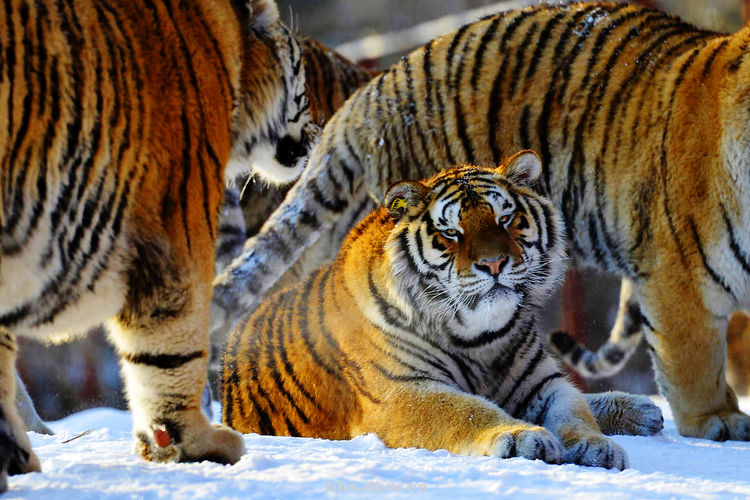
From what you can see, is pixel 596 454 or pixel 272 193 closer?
pixel 596 454

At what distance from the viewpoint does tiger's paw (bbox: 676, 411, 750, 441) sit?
3.43 m

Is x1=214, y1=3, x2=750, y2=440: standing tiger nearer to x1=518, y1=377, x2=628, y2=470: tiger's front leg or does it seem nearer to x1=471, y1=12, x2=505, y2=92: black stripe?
x1=471, y1=12, x2=505, y2=92: black stripe

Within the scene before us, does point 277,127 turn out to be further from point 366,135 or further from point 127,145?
point 366,135

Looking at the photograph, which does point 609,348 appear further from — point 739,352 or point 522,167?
point 739,352

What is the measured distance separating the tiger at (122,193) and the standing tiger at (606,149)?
4.70 ft

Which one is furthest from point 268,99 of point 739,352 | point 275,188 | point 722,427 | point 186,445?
point 739,352

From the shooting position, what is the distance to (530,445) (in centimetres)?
256

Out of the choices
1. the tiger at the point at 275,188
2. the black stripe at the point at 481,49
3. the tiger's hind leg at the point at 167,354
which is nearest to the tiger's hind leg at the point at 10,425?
the tiger's hind leg at the point at 167,354

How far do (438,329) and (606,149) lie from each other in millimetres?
1215

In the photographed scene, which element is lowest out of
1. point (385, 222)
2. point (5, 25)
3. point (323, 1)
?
point (385, 222)

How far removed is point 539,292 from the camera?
10.3 feet

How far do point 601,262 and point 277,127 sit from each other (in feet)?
4.99

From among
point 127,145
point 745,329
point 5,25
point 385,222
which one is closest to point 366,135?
point 385,222

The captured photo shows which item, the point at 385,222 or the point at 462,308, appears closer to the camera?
the point at 462,308
